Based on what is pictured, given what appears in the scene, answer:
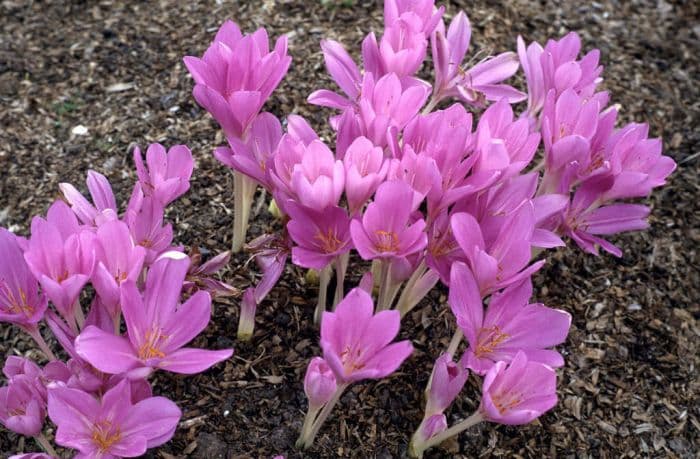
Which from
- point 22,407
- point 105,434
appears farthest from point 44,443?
point 105,434

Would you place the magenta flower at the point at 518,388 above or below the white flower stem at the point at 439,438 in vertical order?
above

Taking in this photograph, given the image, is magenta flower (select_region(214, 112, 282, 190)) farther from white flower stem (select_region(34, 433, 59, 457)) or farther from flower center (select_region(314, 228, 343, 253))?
white flower stem (select_region(34, 433, 59, 457))

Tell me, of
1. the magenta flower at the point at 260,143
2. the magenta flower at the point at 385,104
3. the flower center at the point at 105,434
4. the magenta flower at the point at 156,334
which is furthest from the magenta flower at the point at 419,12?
the flower center at the point at 105,434

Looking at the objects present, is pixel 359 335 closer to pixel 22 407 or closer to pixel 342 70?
pixel 22 407

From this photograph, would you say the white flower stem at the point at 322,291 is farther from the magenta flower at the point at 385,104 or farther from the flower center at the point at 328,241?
the magenta flower at the point at 385,104

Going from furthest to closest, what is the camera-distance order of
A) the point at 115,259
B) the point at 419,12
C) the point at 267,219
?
1. the point at 267,219
2. the point at 419,12
3. the point at 115,259

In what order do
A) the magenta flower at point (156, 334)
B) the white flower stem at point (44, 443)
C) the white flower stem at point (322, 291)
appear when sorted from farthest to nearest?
the white flower stem at point (322, 291) < the white flower stem at point (44, 443) < the magenta flower at point (156, 334)

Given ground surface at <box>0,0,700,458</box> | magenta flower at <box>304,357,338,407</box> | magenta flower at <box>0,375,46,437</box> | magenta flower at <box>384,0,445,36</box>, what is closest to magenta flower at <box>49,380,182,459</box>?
magenta flower at <box>0,375,46,437</box>
